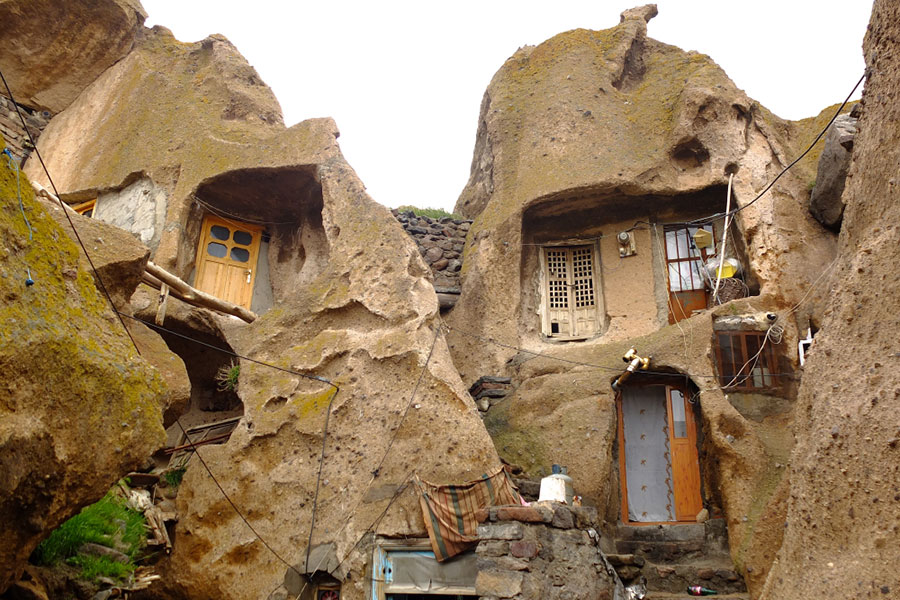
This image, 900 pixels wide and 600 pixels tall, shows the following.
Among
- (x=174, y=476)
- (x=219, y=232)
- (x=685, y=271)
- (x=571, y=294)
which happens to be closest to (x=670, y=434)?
(x=685, y=271)

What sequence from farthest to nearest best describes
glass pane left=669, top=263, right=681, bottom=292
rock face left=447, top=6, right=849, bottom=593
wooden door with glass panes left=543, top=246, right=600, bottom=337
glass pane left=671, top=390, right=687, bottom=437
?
wooden door with glass panes left=543, top=246, right=600, bottom=337 < glass pane left=669, top=263, right=681, bottom=292 < glass pane left=671, top=390, right=687, bottom=437 < rock face left=447, top=6, right=849, bottom=593

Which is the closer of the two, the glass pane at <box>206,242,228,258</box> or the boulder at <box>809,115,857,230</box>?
the boulder at <box>809,115,857,230</box>

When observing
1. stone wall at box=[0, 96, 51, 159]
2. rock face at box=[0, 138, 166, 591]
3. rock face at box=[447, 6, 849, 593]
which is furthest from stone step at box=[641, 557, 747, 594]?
stone wall at box=[0, 96, 51, 159]

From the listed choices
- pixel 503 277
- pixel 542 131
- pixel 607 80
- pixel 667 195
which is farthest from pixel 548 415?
pixel 607 80

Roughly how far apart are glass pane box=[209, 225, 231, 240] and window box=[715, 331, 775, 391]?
775 cm

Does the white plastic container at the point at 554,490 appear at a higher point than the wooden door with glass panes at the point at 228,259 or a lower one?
lower

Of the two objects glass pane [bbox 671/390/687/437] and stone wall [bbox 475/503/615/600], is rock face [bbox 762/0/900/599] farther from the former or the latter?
glass pane [bbox 671/390/687/437]

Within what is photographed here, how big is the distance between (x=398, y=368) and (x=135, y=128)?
7156 millimetres

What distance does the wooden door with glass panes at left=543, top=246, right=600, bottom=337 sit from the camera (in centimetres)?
1278

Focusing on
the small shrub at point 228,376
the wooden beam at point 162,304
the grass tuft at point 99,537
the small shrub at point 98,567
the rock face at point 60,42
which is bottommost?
the small shrub at point 98,567

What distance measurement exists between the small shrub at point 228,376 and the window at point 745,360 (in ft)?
20.8

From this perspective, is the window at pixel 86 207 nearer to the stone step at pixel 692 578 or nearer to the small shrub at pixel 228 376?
the small shrub at pixel 228 376

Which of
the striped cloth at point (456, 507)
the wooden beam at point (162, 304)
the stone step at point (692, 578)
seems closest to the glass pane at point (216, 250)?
the wooden beam at point (162, 304)

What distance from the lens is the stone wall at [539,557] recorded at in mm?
6734
